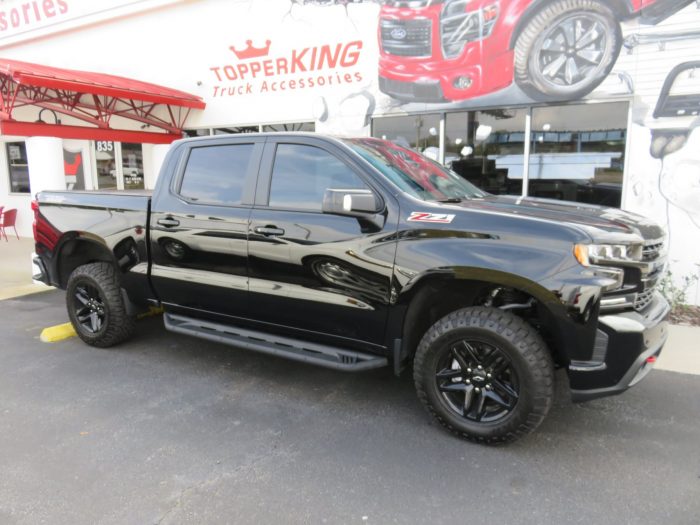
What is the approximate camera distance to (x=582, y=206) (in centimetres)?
371

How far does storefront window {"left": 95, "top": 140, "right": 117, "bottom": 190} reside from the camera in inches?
483

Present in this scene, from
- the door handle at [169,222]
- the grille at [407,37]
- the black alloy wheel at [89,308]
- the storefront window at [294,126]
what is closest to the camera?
the door handle at [169,222]

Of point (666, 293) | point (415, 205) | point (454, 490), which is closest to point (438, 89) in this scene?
point (666, 293)

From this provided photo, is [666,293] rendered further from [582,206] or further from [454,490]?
[454,490]

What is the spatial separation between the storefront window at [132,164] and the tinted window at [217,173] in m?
8.79

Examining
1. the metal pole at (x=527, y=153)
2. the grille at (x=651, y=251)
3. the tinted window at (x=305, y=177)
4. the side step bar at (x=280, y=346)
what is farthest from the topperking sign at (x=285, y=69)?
the grille at (x=651, y=251)

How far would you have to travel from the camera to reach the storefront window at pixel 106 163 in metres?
12.3

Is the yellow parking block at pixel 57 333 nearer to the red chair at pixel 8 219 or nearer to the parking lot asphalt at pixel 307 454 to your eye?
the parking lot asphalt at pixel 307 454

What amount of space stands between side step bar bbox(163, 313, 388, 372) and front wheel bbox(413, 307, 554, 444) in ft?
1.37

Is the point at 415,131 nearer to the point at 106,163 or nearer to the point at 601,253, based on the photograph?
the point at 601,253

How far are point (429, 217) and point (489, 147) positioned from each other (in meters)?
4.84

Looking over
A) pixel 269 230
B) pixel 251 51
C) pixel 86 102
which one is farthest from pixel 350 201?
pixel 86 102

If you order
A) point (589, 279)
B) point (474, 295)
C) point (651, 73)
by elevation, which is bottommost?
point (474, 295)

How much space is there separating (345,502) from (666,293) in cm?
550
